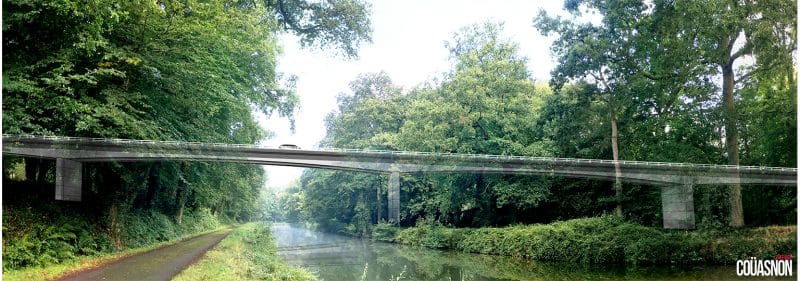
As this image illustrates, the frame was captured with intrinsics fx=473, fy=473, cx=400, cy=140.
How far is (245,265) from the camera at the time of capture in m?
6.53

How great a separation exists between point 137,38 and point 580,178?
7.91 metres

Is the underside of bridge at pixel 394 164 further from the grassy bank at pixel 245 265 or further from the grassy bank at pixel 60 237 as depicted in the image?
the grassy bank at pixel 245 265

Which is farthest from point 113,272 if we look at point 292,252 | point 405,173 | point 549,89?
point 549,89

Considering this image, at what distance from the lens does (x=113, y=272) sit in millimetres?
5832

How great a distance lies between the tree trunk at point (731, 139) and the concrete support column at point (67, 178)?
30.3 ft

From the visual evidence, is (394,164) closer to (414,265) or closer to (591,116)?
(414,265)

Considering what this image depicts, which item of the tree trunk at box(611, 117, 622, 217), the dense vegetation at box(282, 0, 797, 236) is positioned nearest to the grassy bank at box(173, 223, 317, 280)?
the dense vegetation at box(282, 0, 797, 236)

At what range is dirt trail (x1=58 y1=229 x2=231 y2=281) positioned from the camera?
18.4 ft

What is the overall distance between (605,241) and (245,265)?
6222 mm

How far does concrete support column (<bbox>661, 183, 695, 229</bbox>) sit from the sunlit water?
73cm

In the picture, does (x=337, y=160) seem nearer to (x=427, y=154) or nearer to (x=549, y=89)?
(x=427, y=154)

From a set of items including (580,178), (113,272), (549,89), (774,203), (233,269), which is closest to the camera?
(113,272)

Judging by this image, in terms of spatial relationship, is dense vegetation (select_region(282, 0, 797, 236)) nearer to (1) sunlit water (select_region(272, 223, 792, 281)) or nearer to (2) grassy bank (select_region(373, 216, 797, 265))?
(2) grassy bank (select_region(373, 216, 797, 265))

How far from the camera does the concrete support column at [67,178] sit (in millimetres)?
6043
